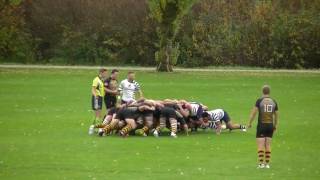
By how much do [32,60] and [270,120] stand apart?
3983cm


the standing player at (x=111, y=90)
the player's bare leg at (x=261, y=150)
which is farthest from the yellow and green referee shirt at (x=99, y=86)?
the player's bare leg at (x=261, y=150)

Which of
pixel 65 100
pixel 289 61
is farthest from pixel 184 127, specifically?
pixel 289 61

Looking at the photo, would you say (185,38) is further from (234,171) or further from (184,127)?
(234,171)

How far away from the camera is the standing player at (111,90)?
2711 cm

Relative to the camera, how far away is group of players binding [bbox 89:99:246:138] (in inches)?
982

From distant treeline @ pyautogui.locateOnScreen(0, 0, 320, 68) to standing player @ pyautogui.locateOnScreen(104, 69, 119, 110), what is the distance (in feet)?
94.0

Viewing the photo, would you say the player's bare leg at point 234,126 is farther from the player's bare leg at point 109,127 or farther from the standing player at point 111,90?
the standing player at point 111,90

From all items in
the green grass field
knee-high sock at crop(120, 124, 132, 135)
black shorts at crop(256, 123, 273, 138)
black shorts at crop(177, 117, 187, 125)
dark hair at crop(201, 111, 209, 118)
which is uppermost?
black shorts at crop(256, 123, 273, 138)

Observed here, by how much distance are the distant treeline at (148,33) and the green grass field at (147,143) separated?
14546 millimetres

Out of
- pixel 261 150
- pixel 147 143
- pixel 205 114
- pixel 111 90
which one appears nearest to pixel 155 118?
pixel 205 114

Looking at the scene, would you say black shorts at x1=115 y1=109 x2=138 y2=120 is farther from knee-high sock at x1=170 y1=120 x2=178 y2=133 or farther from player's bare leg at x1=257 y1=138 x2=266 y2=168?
player's bare leg at x1=257 y1=138 x2=266 y2=168

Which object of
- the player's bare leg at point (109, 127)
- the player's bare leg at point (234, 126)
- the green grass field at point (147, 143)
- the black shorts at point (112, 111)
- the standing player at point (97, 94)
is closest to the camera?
the green grass field at point (147, 143)

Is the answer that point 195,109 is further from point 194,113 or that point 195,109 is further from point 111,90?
point 111,90

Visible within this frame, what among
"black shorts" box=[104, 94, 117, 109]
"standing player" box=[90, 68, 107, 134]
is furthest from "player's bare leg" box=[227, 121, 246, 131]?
"standing player" box=[90, 68, 107, 134]
